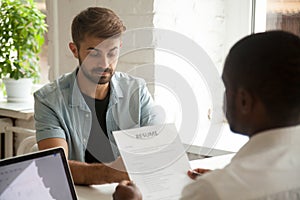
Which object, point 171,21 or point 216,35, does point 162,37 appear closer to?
A: point 171,21

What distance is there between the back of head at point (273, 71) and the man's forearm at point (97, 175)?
722 mm

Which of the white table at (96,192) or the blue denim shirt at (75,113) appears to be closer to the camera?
the white table at (96,192)

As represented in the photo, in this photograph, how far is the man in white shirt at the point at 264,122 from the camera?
31.8 inches

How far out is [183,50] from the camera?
151 cm

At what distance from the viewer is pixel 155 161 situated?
4.57ft

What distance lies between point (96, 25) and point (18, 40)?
1132mm

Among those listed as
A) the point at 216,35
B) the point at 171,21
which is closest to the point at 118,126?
the point at 171,21

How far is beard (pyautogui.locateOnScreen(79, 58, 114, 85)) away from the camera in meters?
1.65

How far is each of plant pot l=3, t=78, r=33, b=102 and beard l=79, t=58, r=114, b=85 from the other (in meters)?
1.03

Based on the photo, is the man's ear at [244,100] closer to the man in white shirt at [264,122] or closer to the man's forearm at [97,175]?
the man in white shirt at [264,122]

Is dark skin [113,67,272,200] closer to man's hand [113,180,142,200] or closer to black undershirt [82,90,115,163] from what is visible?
man's hand [113,180,142,200]

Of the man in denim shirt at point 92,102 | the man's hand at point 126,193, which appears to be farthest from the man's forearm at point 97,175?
the man's hand at point 126,193

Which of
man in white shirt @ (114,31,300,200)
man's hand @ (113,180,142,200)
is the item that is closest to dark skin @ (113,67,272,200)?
man in white shirt @ (114,31,300,200)

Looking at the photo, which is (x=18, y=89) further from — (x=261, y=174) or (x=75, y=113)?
(x=261, y=174)
